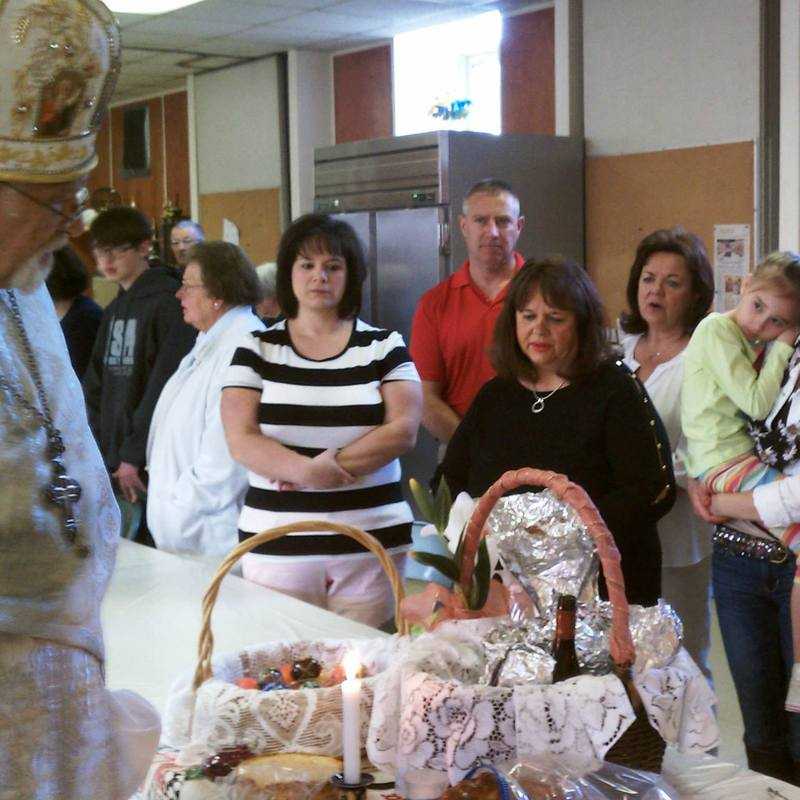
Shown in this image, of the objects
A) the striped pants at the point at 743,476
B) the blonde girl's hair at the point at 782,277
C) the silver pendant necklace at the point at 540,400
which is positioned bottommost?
the striped pants at the point at 743,476

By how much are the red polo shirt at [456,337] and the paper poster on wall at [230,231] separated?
4.52 metres

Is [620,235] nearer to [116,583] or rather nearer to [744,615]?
[744,615]

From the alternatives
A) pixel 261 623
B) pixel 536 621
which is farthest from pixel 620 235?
pixel 536 621

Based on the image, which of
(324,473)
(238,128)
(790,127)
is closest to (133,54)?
(238,128)

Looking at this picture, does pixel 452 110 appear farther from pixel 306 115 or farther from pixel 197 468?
pixel 197 468

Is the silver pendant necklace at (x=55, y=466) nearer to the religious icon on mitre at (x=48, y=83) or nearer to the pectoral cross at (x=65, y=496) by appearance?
the pectoral cross at (x=65, y=496)

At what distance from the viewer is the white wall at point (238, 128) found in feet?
23.6

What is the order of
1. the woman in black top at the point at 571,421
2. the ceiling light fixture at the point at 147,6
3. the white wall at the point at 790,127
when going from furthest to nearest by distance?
the ceiling light fixture at the point at 147,6
the white wall at the point at 790,127
the woman in black top at the point at 571,421

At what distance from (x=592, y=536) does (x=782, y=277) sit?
4.04 ft

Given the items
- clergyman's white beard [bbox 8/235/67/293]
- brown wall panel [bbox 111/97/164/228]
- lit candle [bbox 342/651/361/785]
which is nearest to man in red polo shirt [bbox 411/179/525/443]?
lit candle [bbox 342/651/361/785]

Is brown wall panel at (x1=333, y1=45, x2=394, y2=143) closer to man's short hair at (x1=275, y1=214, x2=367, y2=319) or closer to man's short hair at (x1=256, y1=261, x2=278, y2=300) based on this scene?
man's short hair at (x1=256, y1=261, x2=278, y2=300)

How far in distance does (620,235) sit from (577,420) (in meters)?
3.28

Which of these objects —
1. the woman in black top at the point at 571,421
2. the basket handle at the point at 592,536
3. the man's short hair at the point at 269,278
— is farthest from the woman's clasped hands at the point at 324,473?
the man's short hair at the point at 269,278

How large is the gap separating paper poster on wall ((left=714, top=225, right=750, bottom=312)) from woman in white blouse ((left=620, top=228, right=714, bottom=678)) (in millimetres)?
1981
